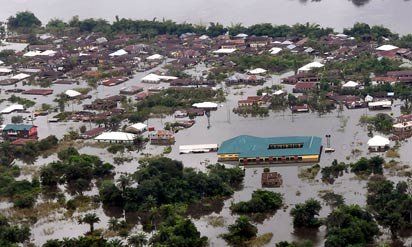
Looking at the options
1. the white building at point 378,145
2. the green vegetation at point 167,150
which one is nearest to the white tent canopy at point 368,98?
the white building at point 378,145

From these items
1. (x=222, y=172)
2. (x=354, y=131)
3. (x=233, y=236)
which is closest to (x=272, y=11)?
(x=354, y=131)

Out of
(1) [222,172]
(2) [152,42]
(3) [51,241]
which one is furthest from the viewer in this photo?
(2) [152,42]

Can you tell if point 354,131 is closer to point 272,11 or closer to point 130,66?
point 130,66

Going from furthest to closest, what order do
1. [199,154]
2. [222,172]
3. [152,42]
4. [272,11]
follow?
[272,11], [152,42], [199,154], [222,172]

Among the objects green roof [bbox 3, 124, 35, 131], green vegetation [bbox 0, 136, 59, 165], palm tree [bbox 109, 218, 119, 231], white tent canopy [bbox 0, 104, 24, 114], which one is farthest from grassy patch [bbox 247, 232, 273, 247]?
white tent canopy [bbox 0, 104, 24, 114]

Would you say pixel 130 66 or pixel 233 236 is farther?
pixel 130 66

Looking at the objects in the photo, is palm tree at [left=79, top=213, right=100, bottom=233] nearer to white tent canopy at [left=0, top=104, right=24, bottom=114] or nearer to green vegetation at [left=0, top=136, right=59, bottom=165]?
green vegetation at [left=0, top=136, right=59, bottom=165]

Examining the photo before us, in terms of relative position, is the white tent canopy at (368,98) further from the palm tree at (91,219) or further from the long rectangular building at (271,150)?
the palm tree at (91,219)
